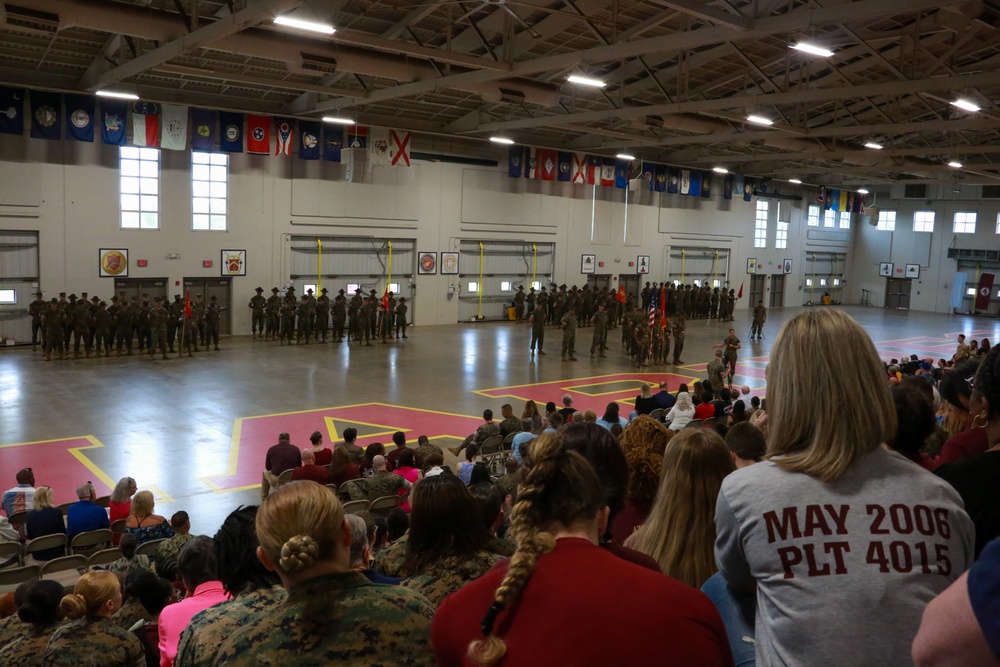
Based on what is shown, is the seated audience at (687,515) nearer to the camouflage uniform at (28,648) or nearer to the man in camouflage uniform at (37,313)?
the camouflage uniform at (28,648)

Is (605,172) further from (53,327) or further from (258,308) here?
(53,327)

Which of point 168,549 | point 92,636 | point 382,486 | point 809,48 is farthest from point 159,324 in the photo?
point 92,636

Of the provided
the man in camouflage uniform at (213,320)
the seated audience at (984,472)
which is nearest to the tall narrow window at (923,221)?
the man in camouflage uniform at (213,320)

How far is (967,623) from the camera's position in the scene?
3.85ft

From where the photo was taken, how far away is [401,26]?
60.0 feet

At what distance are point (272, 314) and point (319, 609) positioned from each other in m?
23.6

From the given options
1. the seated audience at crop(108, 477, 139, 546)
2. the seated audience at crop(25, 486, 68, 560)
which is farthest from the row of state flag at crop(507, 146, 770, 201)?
the seated audience at crop(25, 486, 68, 560)

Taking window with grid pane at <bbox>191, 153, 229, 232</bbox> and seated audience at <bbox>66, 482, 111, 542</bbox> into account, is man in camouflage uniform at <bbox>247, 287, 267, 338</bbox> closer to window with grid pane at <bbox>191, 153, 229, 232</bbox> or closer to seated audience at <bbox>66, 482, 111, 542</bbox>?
window with grid pane at <bbox>191, 153, 229, 232</bbox>

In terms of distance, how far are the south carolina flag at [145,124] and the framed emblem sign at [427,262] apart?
1058 cm

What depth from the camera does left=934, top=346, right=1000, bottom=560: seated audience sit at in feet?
8.08

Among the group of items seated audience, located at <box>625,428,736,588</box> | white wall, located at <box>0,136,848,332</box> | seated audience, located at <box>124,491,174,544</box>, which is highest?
white wall, located at <box>0,136,848,332</box>

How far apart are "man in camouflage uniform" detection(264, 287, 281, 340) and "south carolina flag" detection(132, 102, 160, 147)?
Result: 549 centimetres

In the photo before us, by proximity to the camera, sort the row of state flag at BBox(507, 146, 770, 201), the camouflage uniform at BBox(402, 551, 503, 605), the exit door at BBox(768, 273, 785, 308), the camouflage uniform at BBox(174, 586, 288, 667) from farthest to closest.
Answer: the exit door at BBox(768, 273, 785, 308), the row of state flag at BBox(507, 146, 770, 201), the camouflage uniform at BBox(402, 551, 503, 605), the camouflage uniform at BBox(174, 586, 288, 667)

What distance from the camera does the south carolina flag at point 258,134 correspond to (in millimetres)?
24641
